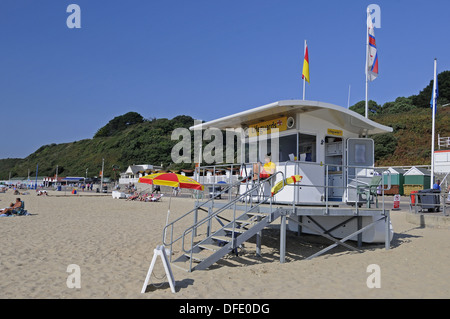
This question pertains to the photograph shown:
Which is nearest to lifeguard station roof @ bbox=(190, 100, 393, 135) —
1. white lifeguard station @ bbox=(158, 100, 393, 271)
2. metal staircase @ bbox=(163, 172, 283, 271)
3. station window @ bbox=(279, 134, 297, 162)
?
white lifeguard station @ bbox=(158, 100, 393, 271)

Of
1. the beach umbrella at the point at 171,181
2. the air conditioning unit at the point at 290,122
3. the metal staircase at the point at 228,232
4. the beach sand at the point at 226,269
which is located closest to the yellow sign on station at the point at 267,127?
the air conditioning unit at the point at 290,122

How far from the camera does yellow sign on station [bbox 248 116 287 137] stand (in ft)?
34.2

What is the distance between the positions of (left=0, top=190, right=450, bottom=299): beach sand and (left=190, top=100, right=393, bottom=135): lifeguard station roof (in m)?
3.53

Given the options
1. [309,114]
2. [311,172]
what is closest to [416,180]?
[309,114]

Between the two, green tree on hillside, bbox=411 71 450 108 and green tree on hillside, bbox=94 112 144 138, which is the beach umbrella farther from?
green tree on hillside, bbox=94 112 144 138

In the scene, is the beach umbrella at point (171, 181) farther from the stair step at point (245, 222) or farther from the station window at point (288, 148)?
the station window at point (288, 148)

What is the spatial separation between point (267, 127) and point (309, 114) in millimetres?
1419

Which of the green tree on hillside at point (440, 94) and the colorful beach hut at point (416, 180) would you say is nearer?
the colorful beach hut at point (416, 180)

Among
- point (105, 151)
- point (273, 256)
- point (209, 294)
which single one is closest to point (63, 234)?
point (273, 256)

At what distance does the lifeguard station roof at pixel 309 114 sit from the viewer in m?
9.39

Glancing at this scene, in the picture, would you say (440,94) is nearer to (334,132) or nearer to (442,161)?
(442,161)

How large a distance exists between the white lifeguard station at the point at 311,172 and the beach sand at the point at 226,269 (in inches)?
29.6

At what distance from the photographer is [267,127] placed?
36.1 feet
